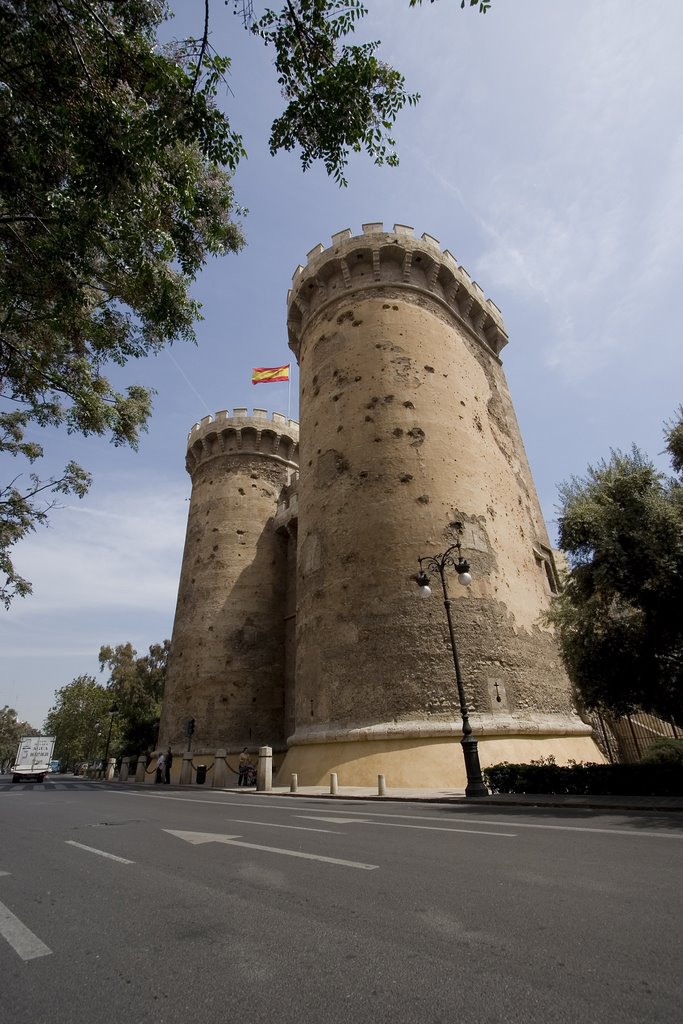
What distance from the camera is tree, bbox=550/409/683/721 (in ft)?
36.6

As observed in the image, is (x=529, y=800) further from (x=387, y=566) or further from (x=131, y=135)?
(x=131, y=135)

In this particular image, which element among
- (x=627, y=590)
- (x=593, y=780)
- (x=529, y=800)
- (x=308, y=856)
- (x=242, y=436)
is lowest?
Result: (x=308, y=856)

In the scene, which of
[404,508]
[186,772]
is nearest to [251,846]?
[404,508]

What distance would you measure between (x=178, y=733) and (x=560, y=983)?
2742cm

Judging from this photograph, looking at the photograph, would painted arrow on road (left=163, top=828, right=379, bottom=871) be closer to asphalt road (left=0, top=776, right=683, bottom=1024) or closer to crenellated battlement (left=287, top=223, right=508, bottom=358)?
asphalt road (left=0, top=776, right=683, bottom=1024)

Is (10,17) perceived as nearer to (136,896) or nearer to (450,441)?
(136,896)

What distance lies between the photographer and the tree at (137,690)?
39.8m

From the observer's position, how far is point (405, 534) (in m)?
16.8

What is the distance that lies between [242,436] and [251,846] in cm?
2858

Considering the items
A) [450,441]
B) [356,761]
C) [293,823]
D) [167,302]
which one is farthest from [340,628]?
[167,302]

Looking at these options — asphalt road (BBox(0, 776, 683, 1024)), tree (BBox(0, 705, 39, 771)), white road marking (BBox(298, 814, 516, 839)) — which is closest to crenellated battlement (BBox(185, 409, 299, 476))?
white road marking (BBox(298, 814, 516, 839))

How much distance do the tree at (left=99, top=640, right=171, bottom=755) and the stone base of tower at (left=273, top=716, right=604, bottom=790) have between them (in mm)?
28374

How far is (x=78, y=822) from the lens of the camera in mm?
8508

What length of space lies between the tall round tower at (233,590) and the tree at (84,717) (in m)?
28.4
